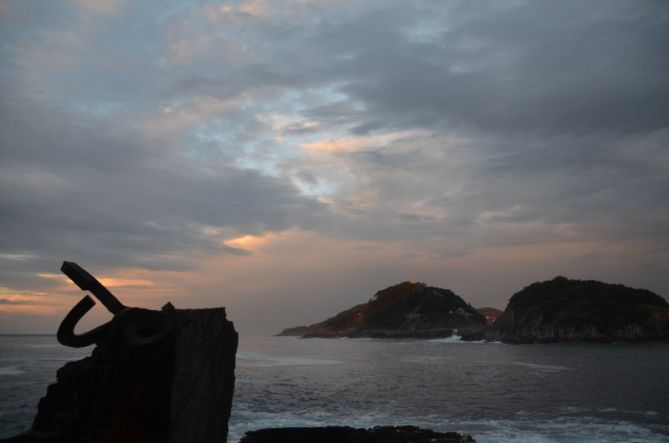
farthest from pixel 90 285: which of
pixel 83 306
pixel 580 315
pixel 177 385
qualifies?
pixel 580 315

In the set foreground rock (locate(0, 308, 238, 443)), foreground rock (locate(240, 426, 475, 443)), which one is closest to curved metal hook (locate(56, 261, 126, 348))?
foreground rock (locate(0, 308, 238, 443))

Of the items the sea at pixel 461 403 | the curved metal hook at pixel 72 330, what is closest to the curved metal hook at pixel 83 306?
the curved metal hook at pixel 72 330

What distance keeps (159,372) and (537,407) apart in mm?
31472

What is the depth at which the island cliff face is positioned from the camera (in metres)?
135

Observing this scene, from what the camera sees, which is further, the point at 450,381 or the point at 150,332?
the point at 450,381

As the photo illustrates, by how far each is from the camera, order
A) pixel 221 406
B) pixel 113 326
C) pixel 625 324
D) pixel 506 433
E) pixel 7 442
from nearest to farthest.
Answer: pixel 113 326 < pixel 221 406 < pixel 7 442 < pixel 506 433 < pixel 625 324

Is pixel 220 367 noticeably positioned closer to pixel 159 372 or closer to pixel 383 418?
pixel 159 372

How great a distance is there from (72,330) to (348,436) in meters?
16.5

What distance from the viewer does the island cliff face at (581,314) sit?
135m

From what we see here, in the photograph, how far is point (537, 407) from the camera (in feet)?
97.6

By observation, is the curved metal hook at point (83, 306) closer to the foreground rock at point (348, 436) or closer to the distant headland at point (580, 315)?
the foreground rock at point (348, 436)

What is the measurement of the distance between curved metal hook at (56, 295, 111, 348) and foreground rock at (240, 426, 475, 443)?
15.9m

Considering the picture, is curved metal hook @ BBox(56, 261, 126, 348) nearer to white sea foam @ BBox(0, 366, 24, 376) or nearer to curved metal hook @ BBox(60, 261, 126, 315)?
curved metal hook @ BBox(60, 261, 126, 315)

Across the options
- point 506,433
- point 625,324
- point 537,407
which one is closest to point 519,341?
point 625,324
